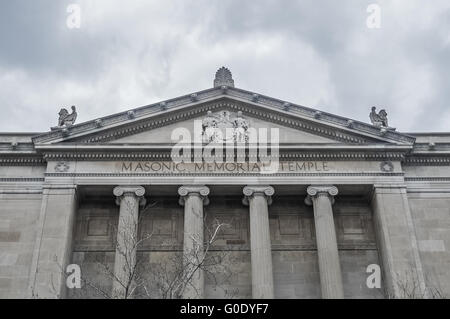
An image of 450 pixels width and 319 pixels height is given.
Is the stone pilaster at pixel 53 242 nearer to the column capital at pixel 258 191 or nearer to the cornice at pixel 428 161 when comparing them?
the column capital at pixel 258 191

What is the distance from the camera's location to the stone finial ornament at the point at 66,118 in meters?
32.4

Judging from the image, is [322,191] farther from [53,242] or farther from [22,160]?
[22,160]

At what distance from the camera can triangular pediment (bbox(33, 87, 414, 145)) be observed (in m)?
31.6

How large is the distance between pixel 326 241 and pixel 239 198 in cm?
534

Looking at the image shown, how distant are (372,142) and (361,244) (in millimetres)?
5406

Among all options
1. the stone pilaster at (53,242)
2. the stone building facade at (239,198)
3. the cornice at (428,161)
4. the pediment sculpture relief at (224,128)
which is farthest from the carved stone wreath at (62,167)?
the cornice at (428,161)

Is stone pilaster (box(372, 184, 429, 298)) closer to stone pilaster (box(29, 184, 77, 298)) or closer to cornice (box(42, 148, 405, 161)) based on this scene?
cornice (box(42, 148, 405, 161))

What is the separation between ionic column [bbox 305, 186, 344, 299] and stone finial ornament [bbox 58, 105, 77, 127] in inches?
523

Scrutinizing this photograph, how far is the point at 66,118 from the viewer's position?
32.5 m

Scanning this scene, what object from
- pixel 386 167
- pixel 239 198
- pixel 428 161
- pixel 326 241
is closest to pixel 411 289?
pixel 326 241

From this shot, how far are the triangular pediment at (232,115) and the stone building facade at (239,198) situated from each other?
60mm

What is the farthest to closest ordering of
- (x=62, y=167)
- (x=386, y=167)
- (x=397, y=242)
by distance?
(x=386, y=167)
(x=62, y=167)
(x=397, y=242)
